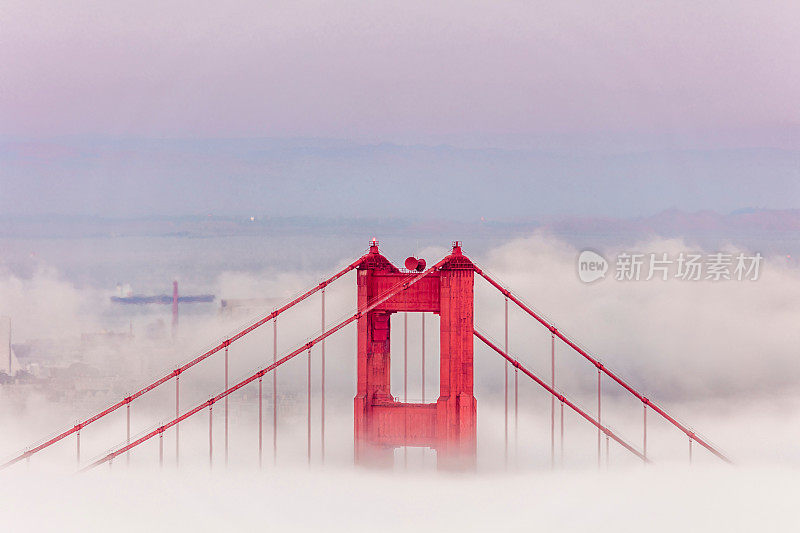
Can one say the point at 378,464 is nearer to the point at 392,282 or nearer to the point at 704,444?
the point at 392,282

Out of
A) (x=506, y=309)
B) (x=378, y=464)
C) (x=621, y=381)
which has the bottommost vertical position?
(x=378, y=464)

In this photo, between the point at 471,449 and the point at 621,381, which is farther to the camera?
the point at 621,381

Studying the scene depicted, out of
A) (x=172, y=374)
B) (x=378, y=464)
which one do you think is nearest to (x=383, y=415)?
(x=378, y=464)

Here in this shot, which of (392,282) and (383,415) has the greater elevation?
(392,282)
